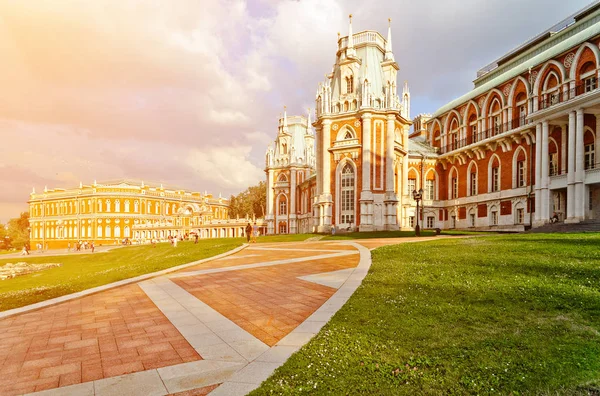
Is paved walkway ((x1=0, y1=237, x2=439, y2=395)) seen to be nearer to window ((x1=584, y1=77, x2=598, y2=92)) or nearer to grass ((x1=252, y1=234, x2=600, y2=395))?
grass ((x1=252, y1=234, x2=600, y2=395))

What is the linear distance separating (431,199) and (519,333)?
40943mm

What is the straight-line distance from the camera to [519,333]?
16.7 ft

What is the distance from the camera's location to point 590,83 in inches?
1044

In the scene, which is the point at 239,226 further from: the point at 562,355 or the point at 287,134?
the point at 562,355

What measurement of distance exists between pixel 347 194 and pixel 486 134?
16.3m

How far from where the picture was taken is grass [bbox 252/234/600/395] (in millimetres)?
3926

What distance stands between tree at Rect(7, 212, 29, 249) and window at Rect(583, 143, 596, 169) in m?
114

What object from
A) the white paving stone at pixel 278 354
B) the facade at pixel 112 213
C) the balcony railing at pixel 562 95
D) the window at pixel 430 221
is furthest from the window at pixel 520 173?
the facade at pixel 112 213

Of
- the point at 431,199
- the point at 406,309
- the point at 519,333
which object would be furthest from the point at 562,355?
the point at 431,199

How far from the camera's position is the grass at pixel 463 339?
393 centimetres

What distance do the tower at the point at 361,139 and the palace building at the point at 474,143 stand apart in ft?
0.36

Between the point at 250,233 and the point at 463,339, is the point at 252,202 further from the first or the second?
the point at 463,339

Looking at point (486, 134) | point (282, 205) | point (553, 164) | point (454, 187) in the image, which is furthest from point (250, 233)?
point (282, 205)

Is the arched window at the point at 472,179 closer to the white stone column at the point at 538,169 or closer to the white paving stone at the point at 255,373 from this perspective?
the white stone column at the point at 538,169
